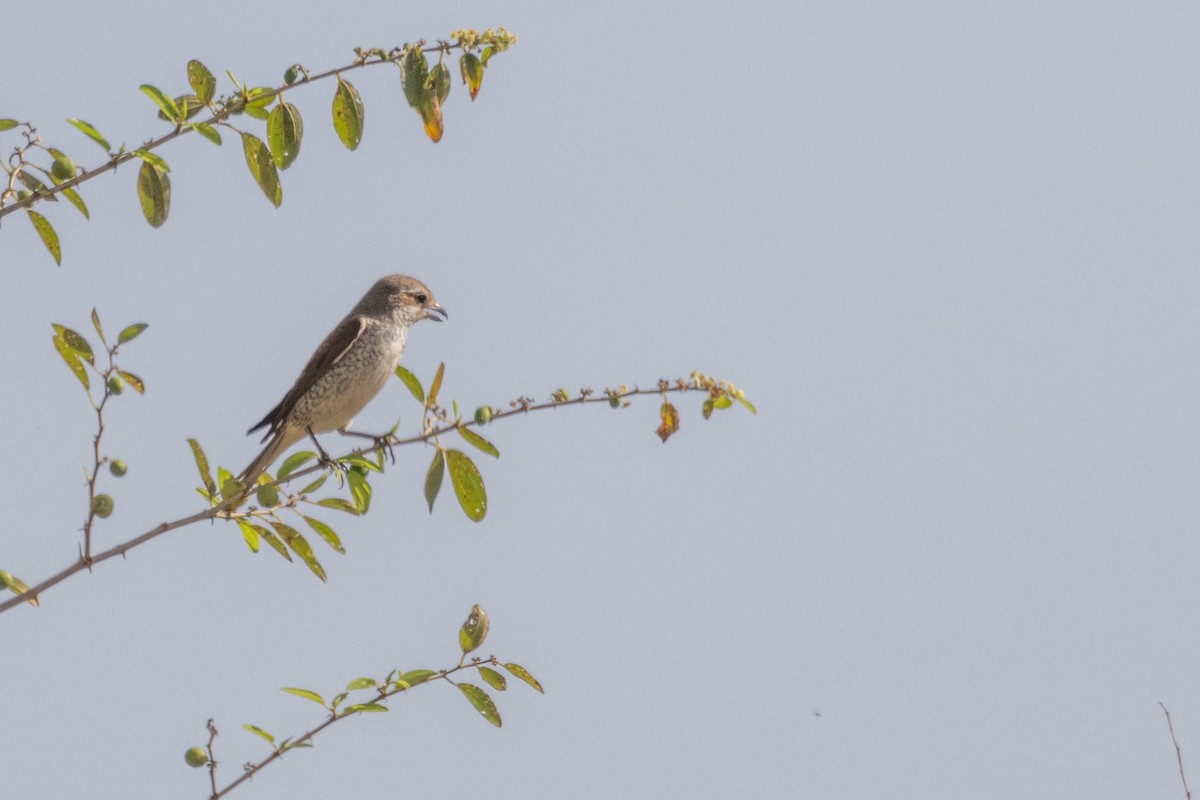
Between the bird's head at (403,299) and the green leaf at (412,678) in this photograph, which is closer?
the green leaf at (412,678)

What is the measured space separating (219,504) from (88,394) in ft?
1.69

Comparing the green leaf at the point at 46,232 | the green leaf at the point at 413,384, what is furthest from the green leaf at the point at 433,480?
the green leaf at the point at 46,232

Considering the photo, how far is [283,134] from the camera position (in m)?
3.69

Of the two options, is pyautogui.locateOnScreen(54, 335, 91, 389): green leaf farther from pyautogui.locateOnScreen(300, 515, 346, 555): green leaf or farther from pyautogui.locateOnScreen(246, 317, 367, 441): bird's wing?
pyautogui.locateOnScreen(246, 317, 367, 441): bird's wing

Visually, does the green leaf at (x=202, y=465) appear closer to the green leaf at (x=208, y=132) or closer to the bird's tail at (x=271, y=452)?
the green leaf at (x=208, y=132)

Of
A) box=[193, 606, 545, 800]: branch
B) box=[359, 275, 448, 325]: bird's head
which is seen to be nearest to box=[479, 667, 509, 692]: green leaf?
box=[193, 606, 545, 800]: branch

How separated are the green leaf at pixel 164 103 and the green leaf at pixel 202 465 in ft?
3.14

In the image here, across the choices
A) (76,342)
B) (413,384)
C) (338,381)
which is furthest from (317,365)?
(76,342)

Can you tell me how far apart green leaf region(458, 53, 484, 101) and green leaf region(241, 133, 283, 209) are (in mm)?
580

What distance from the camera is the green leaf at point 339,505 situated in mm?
3945

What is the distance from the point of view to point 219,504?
3.81m

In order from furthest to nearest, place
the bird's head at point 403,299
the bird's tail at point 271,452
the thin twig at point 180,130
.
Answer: the bird's head at point 403,299, the bird's tail at point 271,452, the thin twig at point 180,130

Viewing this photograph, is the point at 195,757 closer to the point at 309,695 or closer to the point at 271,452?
the point at 309,695

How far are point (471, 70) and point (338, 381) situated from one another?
330cm
